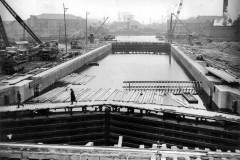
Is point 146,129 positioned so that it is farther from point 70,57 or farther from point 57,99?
point 70,57

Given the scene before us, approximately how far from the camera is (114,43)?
71500 mm

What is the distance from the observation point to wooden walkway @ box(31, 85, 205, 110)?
70.0 ft

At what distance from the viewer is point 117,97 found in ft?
74.2

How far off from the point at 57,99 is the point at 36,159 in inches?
479

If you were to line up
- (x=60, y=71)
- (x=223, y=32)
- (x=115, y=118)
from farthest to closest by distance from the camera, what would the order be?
(x=223, y=32) → (x=60, y=71) → (x=115, y=118)

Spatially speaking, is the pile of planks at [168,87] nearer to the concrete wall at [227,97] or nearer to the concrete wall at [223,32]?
the concrete wall at [227,97]

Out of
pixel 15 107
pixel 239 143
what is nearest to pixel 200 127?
pixel 239 143

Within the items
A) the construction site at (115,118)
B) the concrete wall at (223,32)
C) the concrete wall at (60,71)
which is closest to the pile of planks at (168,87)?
the construction site at (115,118)

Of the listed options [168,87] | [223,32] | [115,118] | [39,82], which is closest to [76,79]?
[39,82]

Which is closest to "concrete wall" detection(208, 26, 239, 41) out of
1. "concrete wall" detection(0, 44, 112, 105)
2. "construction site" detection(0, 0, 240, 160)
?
"construction site" detection(0, 0, 240, 160)

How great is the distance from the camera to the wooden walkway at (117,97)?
70.0 feet

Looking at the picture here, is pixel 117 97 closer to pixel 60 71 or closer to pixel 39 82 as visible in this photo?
pixel 39 82

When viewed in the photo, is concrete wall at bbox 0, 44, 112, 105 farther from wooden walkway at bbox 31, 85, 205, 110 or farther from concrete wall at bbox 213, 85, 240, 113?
concrete wall at bbox 213, 85, 240, 113

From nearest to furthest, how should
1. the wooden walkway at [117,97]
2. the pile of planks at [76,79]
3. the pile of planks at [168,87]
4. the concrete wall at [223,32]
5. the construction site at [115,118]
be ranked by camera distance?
the construction site at [115,118] < the wooden walkway at [117,97] < the pile of planks at [168,87] < the pile of planks at [76,79] < the concrete wall at [223,32]
